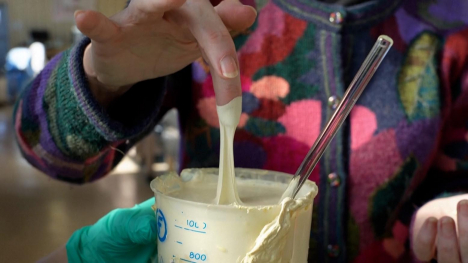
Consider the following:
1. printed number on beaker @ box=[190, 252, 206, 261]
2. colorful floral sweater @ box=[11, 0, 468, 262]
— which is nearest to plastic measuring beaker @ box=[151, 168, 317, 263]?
printed number on beaker @ box=[190, 252, 206, 261]

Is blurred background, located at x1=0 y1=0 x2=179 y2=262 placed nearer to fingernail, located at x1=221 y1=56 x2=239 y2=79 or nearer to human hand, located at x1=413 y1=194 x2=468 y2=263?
fingernail, located at x1=221 y1=56 x2=239 y2=79

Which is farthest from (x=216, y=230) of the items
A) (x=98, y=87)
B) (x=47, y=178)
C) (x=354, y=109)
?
(x=47, y=178)

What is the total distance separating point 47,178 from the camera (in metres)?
1.14

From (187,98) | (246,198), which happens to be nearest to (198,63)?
(187,98)

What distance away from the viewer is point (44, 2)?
592mm

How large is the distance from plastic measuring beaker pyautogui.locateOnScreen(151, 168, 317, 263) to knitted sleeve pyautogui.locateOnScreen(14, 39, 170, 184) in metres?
0.14

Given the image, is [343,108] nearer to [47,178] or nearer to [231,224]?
[231,224]

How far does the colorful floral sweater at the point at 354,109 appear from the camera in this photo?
1.79 ft

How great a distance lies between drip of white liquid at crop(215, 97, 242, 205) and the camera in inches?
12.2

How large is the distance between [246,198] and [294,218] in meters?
0.06

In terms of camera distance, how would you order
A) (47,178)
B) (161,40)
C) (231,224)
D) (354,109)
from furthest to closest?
(47,178) < (354,109) < (161,40) < (231,224)

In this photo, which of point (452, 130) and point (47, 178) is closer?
point (452, 130)

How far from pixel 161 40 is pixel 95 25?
0.26 ft

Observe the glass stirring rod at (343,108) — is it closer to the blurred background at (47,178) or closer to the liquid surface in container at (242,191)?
the liquid surface in container at (242,191)
